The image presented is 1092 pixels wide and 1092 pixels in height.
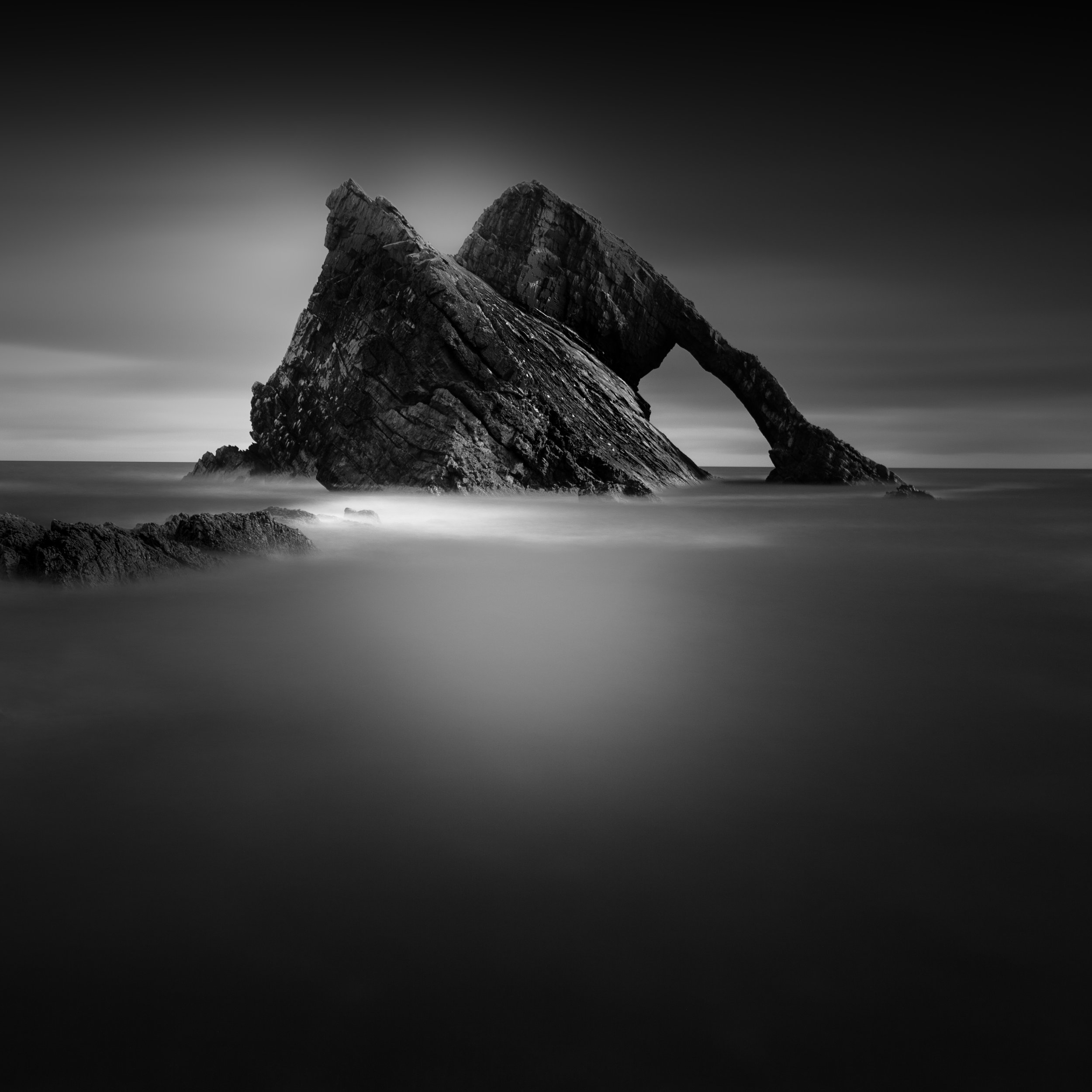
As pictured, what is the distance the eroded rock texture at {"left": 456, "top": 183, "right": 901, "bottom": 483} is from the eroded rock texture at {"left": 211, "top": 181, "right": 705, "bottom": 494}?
2.22 metres

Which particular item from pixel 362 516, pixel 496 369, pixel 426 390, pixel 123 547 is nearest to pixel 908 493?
pixel 496 369

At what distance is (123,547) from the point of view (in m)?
8.70

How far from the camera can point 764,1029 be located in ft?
7.24

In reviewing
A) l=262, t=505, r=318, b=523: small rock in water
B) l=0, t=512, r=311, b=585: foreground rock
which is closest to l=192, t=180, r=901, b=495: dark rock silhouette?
l=262, t=505, r=318, b=523: small rock in water

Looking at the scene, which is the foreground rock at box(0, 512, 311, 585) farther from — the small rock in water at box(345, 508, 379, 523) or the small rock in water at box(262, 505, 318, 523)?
the small rock in water at box(345, 508, 379, 523)

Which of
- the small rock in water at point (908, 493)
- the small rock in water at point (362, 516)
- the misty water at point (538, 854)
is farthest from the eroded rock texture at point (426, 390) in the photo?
the misty water at point (538, 854)

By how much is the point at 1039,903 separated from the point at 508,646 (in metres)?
4.18

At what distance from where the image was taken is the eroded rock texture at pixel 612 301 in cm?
2938

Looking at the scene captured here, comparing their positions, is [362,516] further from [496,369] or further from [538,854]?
[538,854]

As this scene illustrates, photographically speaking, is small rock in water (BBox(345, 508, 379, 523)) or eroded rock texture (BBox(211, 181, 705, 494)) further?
eroded rock texture (BBox(211, 181, 705, 494))

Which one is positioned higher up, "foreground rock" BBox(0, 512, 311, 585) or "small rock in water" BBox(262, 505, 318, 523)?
"small rock in water" BBox(262, 505, 318, 523)

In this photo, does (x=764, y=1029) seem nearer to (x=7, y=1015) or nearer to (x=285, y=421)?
(x=7, y=1015)

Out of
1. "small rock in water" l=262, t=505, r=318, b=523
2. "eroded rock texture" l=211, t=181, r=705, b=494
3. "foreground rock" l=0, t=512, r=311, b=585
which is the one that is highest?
"eroded rock texture" l=211, t=181, r=705, b=494

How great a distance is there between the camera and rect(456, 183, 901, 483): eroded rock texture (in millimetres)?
29375
